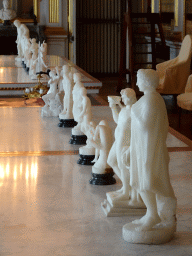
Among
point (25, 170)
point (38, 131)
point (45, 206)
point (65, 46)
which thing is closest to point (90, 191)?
point (45, 206)

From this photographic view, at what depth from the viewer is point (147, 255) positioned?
214 centimetres

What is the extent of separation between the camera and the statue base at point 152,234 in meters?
2.21

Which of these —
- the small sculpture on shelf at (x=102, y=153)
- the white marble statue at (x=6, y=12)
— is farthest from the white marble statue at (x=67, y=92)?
the white marble statue at (x=6, y=12)

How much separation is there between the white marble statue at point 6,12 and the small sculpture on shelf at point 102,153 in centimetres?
1157

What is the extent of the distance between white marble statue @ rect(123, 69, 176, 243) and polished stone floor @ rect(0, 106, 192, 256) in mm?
83

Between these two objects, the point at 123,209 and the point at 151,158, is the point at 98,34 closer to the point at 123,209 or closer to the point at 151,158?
the point at 123,209

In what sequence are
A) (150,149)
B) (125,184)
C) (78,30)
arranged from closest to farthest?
1. (150,149)
2. (125,184)
3. (78,30)

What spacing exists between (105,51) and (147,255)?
46.4ft

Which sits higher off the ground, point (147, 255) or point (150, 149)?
point (150, 149)

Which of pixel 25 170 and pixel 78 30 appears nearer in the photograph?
pixel 25 170

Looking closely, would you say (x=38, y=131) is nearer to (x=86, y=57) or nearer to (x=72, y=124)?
(x=72, y=124)

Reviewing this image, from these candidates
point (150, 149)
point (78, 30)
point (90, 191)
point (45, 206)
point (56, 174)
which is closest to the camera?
point (150, 149)

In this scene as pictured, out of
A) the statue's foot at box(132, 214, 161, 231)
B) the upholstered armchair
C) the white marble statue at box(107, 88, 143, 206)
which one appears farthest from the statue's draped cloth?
the upholstered armchair

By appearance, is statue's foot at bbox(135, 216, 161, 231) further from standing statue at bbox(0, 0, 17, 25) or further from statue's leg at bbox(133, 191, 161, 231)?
standing statue at bbox(0, 0, 17, 25)
